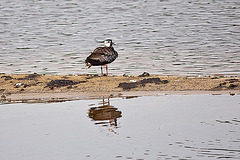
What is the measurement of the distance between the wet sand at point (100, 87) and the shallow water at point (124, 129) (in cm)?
115

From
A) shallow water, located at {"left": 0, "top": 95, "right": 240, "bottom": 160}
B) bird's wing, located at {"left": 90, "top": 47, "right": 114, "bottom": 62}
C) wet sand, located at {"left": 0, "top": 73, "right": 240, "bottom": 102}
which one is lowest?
shallow water, located at {"left": 0, "top": 95, "right": 240, "bottom": 160}

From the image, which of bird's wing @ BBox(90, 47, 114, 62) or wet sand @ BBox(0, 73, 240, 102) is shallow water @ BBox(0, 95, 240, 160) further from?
bird's wing @ BBox(90, 47, 114, 62)

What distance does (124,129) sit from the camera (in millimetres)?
6988

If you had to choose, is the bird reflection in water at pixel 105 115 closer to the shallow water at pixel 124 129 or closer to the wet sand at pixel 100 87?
the shallow water at pixel 124 129

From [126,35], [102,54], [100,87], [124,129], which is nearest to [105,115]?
[124,129]

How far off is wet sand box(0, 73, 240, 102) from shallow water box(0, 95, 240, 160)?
1147 mm

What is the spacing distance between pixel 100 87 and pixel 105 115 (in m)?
3.61

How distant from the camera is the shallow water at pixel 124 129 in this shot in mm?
5797

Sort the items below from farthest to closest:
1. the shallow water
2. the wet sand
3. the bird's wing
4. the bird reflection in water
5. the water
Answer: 1. the water
2. the bird's wing
3. the wet sand
4. the bird reflection in water
5. the shallow water

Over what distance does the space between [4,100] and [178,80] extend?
14.7ft

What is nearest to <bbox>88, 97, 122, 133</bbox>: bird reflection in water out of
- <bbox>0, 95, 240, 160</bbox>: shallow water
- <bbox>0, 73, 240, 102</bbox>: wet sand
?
<bbox>0, 95, 240, 160</bbox>: shallow water

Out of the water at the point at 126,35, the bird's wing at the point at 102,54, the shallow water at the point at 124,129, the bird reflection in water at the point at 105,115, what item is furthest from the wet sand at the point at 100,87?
the water at the point at 126,35

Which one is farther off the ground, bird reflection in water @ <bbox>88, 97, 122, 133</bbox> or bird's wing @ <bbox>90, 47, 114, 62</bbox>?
bird's wing @ <bbox>90, 47, 114, 62</bbox>

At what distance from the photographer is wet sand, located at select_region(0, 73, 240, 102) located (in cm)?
1083
